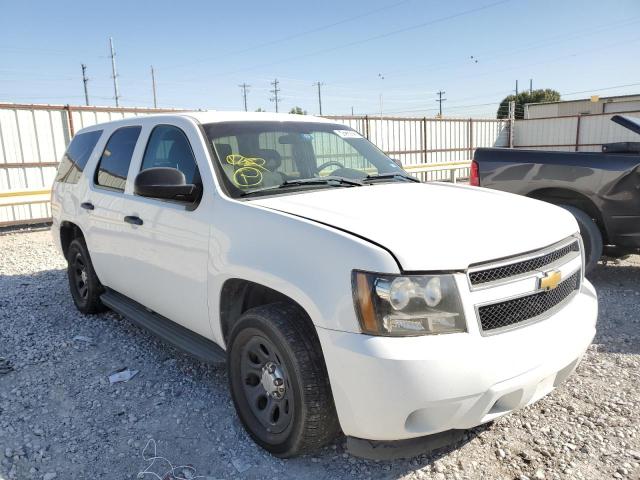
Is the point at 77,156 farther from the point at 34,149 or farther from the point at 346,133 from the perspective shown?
the point at 34,149

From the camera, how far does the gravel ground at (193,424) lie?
2.66 m

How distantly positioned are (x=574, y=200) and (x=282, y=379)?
441cm

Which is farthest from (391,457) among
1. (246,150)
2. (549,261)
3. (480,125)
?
(480,125)

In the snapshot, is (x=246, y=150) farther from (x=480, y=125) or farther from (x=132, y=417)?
(x=480, y=125)

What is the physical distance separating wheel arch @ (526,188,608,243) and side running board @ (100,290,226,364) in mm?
4157

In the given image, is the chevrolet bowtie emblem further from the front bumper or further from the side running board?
the side running board

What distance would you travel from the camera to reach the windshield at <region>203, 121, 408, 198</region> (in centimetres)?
320

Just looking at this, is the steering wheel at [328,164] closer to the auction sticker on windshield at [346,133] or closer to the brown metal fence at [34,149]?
the auction sticker on windshield at [346,133]

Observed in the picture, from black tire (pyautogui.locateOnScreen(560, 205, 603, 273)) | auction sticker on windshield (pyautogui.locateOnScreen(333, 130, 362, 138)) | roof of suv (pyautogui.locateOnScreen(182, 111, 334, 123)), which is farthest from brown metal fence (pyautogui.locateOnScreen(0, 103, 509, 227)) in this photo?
roof of suv (pyautogui.locateOnScreen(182, 111, 334, 123))

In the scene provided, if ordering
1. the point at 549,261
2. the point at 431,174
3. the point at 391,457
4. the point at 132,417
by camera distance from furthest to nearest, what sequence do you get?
1. the point at 431,174
2. the point at 132,417
3. the point at 549,261
4. the point at 391,457

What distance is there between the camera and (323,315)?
7.43 feet

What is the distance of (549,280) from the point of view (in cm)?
247

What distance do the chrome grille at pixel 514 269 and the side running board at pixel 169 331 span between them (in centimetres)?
163

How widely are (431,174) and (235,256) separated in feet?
56.3
